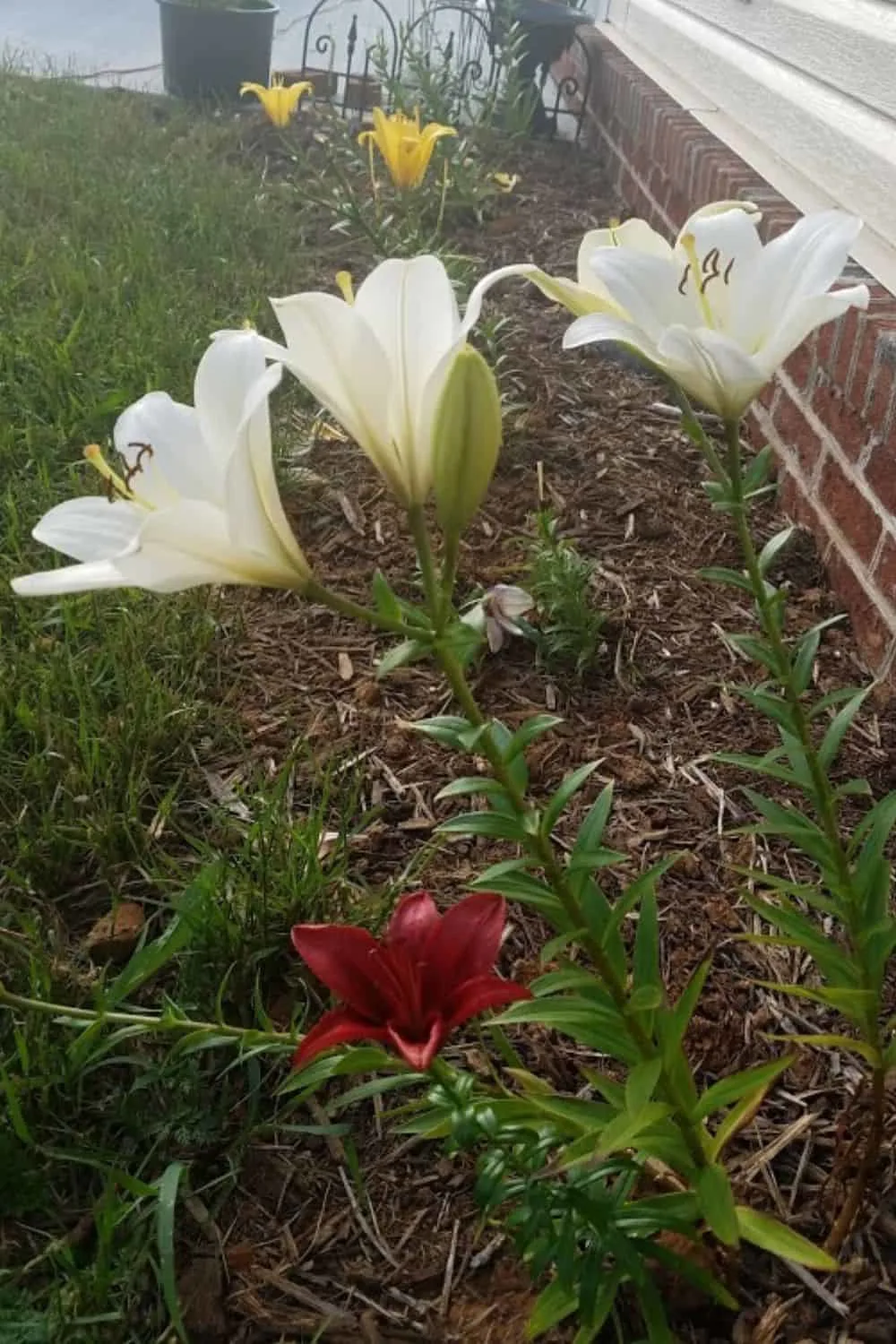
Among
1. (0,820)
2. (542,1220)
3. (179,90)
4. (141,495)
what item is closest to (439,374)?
(141,495)

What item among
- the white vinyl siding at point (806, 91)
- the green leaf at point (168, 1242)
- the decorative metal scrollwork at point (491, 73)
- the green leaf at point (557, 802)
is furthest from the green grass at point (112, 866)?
the decorative metal scrollwork at point (491, 73)

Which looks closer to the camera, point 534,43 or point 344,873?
point 344,873

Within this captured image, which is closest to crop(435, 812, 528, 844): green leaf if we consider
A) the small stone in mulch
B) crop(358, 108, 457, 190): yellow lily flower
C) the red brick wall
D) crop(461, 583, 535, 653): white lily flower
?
the small stone in mulch

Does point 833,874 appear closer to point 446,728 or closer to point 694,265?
point 446,728

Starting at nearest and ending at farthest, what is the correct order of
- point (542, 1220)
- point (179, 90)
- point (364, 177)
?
point (542, 1220) → point (364, 177) → point (179, 90)

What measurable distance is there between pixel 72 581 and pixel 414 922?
323mm

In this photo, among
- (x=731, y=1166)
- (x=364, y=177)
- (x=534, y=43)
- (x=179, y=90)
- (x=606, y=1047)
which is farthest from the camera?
(x=179, y=90)

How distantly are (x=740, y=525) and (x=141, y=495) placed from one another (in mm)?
417

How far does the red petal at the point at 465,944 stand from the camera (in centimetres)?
80

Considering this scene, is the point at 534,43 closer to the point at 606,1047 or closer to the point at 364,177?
the point at 364,177

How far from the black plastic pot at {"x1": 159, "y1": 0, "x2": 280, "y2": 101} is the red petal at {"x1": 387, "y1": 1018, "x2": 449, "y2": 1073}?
4763 millimetres

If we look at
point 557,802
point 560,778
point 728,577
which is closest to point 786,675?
point 728,577

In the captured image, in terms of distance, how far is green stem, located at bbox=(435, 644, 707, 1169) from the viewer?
735 mm

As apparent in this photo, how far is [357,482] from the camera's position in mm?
2164
